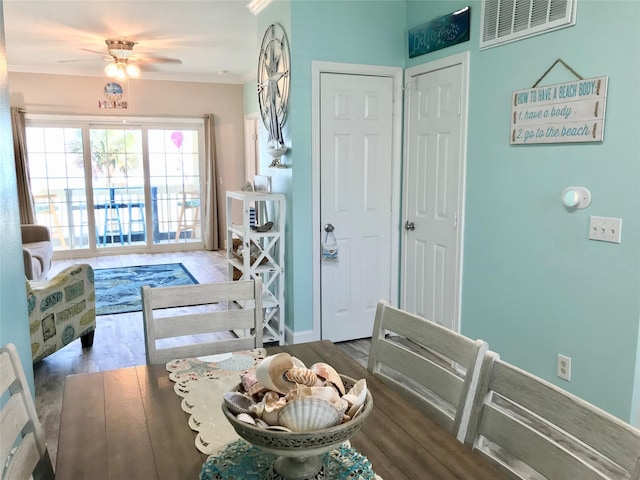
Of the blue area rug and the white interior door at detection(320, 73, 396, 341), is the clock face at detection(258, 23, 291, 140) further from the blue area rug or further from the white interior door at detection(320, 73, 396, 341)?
the blue area rug

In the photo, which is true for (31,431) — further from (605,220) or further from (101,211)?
(101,211)

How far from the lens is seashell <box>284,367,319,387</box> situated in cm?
98

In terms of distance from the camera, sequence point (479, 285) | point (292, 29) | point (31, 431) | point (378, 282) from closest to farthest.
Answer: point (31, 431) → point (479, 285) → point (292, 29) → point (378, 282)

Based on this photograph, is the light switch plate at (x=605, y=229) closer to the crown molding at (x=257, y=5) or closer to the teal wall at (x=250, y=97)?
the crown molding at (x=257, y=5)

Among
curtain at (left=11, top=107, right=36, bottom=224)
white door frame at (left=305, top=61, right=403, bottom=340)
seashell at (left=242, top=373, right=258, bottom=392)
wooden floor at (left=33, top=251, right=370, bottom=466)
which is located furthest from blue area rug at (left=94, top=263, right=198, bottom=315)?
seashell at (left=242, top=373, right=258, bottom=392)

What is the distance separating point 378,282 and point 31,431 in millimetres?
3094

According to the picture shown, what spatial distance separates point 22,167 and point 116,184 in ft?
4.02

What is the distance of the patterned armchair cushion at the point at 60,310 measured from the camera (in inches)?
125

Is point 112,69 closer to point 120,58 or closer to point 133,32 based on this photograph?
point 120,58

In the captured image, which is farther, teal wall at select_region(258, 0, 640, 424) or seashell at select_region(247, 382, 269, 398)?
teal wall at select_region(258, 0, 640, 424)

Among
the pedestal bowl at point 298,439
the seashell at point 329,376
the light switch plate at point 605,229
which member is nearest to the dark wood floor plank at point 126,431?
the pedestal bowl at point 298,439

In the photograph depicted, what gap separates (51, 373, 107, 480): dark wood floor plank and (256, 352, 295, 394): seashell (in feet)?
1.40

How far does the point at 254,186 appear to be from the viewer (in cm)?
453

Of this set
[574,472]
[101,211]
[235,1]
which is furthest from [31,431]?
[101,211]
